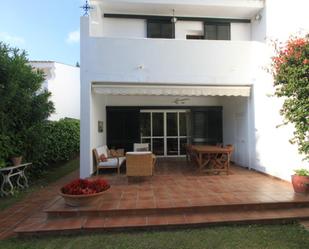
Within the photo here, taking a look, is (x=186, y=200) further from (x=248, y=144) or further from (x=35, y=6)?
(x=35, y=6)

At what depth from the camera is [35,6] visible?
15.0 m

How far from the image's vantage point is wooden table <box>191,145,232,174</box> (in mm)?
10477

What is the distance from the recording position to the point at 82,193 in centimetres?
657

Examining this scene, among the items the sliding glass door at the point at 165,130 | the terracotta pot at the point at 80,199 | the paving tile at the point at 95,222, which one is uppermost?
the sliding glass door at the point at 165,130

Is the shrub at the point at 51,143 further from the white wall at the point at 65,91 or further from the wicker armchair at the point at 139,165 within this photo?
the white wall at the point at 65,91

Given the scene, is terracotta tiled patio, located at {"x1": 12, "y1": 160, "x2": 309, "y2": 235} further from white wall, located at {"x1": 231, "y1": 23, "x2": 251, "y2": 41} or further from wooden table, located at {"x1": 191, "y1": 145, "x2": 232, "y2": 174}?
white wall, located at {"x1": 231, "y1": 23, "x2": 251, "y2": 41}

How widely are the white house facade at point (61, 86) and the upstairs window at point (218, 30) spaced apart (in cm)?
1389

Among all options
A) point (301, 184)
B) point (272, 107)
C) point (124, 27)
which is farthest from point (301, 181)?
point (124, 27)

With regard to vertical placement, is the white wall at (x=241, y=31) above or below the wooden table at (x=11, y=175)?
above

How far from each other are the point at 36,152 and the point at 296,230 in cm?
1012

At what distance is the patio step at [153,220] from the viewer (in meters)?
5.80

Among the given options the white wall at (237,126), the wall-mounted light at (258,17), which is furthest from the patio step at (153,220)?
the wall-mounted light at (258,17)

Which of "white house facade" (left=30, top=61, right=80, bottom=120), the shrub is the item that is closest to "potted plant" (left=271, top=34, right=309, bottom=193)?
the shrub

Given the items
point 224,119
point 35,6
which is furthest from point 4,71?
point 224,119
